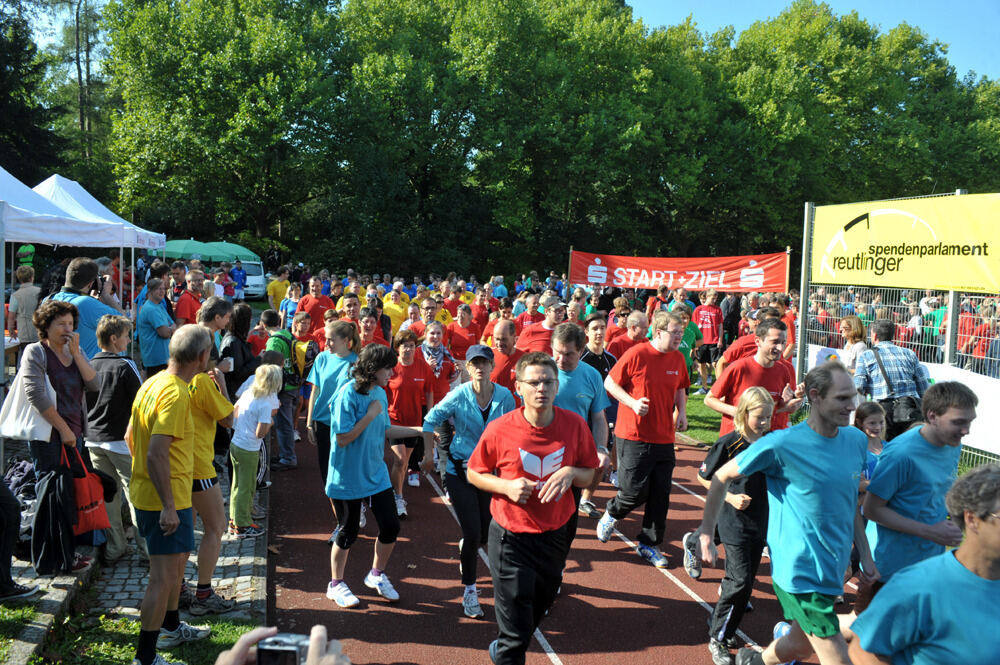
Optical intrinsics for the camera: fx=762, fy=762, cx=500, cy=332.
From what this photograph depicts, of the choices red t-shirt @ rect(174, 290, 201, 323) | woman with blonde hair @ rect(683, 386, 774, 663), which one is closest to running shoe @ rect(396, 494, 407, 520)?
woman with blonde hair @ rect(683, 386, 774, 663)

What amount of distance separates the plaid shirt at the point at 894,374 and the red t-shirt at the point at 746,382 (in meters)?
1.37

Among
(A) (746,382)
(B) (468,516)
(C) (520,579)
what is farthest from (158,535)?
(A) (746,382)

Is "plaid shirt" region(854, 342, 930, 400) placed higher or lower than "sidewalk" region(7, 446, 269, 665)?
higher

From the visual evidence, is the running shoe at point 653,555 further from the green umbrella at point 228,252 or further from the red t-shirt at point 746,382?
the green umbrella at point 228,252

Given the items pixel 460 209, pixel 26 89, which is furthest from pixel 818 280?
pixel 26 89

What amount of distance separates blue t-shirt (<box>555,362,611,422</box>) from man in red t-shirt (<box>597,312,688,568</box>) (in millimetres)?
396

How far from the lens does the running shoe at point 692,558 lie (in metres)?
6.30

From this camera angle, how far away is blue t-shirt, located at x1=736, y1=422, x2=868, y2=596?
3.71 meters

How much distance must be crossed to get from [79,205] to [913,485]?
39.1 feet

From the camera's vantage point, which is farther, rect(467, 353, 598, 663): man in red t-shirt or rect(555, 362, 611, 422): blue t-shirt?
rect(555, 362, 611, 422): blue t-shirt

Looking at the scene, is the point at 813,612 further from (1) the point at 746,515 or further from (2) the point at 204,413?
(2) the point at 204,413

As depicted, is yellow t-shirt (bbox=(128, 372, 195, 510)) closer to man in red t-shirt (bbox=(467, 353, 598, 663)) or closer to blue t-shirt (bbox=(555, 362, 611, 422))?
man in red t-shirt (bbox=(467, 353, 598, 663))

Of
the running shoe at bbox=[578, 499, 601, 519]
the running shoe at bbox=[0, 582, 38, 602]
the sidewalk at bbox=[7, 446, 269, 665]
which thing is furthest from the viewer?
the running shoe at bbox=[578, 499, 601, 519]

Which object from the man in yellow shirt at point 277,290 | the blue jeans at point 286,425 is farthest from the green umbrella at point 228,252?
the blue jeans at point 286,425
